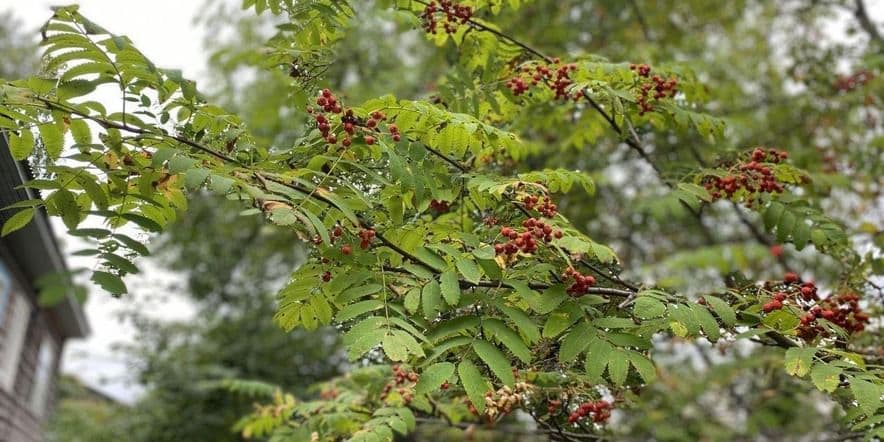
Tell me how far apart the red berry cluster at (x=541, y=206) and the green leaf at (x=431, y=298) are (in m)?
0.45

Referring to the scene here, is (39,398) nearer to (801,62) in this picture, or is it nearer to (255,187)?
(255,187)

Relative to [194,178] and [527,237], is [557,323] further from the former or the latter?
[194,178]

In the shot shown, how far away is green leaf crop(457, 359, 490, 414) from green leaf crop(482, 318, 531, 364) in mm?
127

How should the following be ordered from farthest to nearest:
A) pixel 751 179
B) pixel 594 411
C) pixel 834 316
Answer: pixel 751 179, pixel 594 411, pixel 834 316

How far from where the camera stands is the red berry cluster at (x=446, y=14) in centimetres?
313

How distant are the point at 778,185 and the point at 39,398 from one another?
38.5ft

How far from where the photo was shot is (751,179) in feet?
9.41

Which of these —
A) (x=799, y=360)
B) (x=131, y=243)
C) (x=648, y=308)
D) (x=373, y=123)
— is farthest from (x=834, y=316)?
(x=131, y=243)

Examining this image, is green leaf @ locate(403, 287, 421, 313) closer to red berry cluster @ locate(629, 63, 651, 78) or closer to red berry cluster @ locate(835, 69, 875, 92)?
red berry cluster @ locate(629, 63, 651, 78)

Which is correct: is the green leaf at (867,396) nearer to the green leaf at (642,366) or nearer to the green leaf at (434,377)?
the green leaf at (642,366)

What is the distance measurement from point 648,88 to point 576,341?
1523 millimetres

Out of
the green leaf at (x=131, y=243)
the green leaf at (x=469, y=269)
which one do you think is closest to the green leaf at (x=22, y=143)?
the green leaf at (x=131, y=243)

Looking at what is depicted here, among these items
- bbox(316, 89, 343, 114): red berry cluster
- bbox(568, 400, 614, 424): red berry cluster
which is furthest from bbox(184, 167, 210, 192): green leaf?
bbox(568, 400, 614, 424): red berry cluster

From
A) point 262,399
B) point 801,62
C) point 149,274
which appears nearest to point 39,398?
point 149,274
